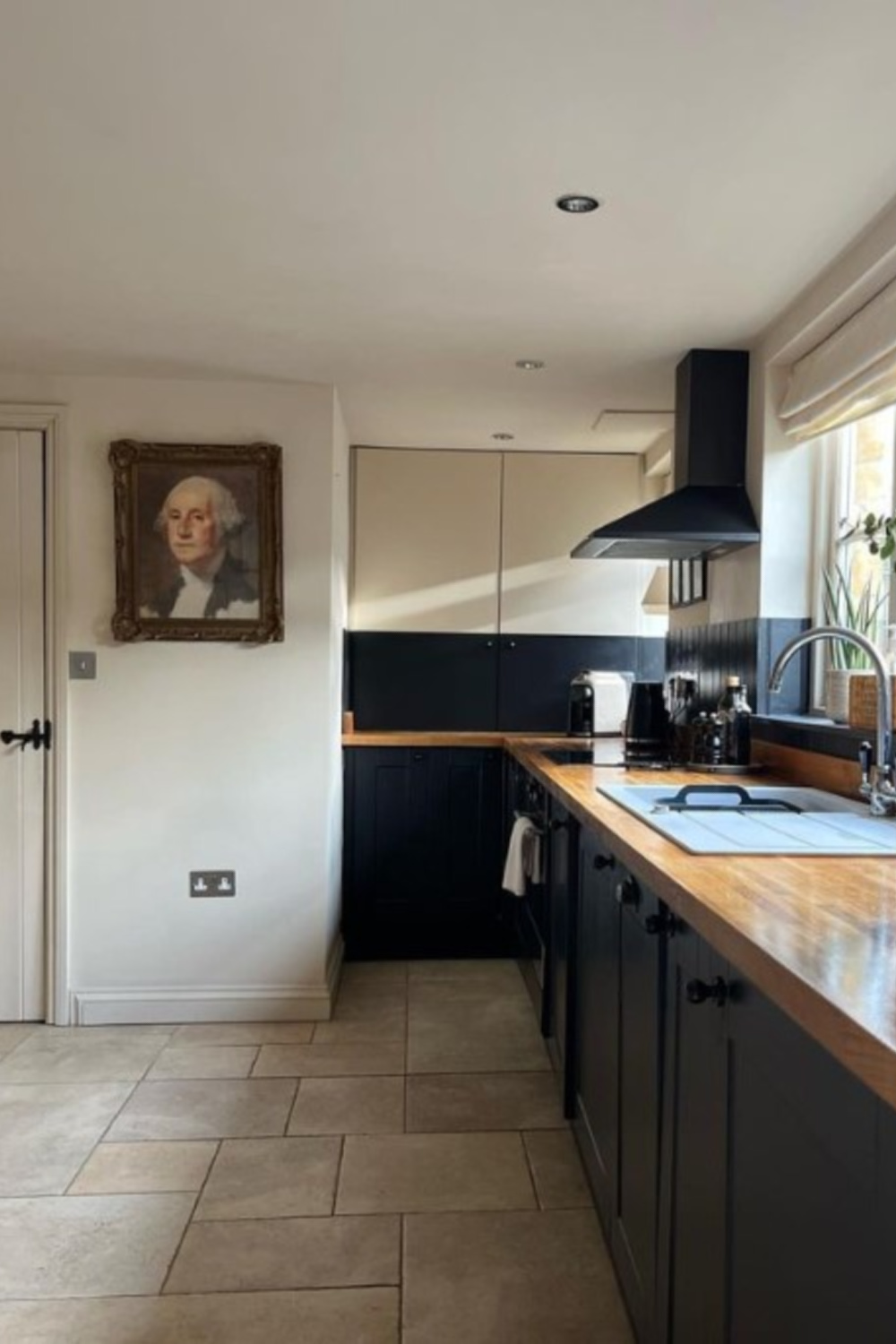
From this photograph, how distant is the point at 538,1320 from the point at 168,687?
2.19m

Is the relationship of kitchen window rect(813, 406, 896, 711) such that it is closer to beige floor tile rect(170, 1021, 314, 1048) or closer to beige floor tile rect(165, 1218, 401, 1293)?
beige floor tile rect(165, 1218, 401, 1293)

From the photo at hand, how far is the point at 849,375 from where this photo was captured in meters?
2.25

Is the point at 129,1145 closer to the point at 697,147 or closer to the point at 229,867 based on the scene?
the point at 229,867

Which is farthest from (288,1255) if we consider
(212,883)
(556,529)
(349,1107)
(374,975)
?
(556,529)

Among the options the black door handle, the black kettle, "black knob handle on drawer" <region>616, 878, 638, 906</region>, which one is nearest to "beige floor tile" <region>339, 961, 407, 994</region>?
the black kettle

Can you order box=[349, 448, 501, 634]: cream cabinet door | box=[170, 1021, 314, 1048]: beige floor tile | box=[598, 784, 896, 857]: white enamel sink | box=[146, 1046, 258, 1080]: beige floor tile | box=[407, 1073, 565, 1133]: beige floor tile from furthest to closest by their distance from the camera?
box=[349, 448, 501, 634]: cream cabinet door → box=[170, 1021, 314, 1048]: beige floor tile → box=[146, 1046, 258, 1080]: beige floor tile → box=[407, 1073, 565, 1133]: beige floor tile → box=[598, 784, 896, 857]: white enamel sink

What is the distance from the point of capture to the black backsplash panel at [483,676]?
418 centimetres

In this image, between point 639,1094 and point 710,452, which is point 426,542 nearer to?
point 710,452

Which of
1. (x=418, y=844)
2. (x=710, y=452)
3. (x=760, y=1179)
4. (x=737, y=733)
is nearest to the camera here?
(x=760, y=1179)

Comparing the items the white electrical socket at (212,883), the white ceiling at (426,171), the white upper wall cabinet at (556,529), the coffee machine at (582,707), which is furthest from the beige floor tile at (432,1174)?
the white upper wall cabinet at (556,529)

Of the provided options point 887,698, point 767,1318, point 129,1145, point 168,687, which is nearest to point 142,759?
point 168,687

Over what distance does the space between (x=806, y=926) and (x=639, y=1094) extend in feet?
2.29

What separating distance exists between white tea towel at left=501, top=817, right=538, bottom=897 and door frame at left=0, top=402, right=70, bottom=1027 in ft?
4.99

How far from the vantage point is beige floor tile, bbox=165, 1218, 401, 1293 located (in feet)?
6.09
